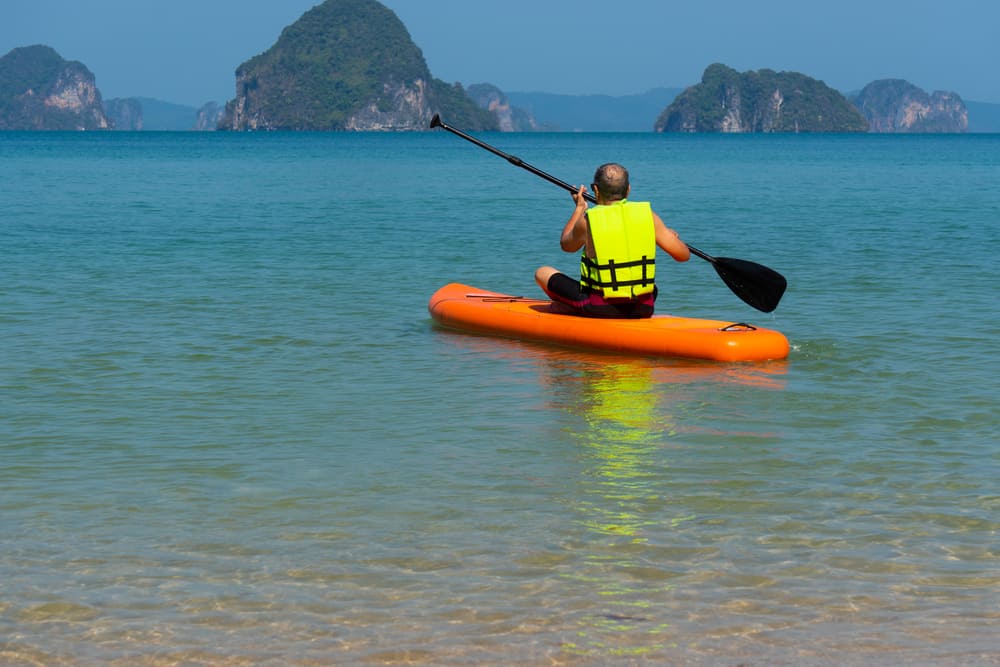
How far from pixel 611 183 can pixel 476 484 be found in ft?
11.1

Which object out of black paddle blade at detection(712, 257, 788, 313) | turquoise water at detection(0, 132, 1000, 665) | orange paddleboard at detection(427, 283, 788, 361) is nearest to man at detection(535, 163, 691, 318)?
orange paddleboard at detection(427, 283, 788, 361)

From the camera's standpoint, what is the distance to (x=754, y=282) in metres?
10.4

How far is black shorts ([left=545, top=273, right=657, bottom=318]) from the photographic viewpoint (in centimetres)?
959

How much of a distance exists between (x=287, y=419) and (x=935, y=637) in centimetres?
440

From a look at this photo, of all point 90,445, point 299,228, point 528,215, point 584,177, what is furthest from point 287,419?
point 584,177

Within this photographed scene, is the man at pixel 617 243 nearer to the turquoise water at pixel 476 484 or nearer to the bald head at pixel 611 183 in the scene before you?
the bald head at pixel 611 183

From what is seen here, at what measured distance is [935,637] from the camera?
427cm

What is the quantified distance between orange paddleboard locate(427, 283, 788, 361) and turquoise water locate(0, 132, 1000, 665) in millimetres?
149

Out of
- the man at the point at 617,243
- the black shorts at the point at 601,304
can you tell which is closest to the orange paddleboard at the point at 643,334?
the black shorts at the point at 601,304

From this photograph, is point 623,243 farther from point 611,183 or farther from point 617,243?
point 611,183

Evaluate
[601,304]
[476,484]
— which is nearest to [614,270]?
[601,304]

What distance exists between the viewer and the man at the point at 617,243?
29.6 feet

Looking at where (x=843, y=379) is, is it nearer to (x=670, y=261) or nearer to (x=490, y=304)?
(x=490, y=304)

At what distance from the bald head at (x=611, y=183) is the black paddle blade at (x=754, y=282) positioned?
1537mm
